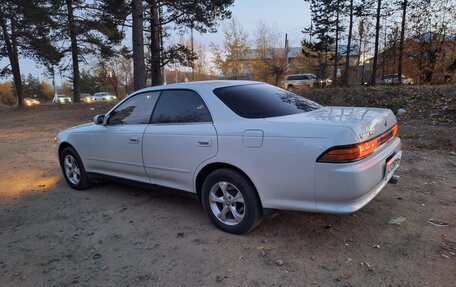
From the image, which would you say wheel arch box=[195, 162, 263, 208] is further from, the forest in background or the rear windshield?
the forest in background

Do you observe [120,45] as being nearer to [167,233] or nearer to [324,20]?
[324,20]

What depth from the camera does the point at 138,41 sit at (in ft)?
43.3

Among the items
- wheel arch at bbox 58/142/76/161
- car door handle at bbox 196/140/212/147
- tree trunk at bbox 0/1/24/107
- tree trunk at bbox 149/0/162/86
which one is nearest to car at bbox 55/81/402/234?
car door handle at bbox 196/140/212/147

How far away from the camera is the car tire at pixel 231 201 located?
11.1 ft

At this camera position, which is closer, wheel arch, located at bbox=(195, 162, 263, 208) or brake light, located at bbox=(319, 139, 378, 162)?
brake light, located at bbox=(319, 139, 378, 162)

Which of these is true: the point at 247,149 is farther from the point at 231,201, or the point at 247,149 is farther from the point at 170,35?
the point at 170,35

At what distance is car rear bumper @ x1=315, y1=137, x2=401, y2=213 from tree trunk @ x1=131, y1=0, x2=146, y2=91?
11.8 metres

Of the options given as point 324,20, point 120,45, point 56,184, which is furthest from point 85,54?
point 56,184

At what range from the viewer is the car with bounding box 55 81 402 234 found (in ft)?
9.77

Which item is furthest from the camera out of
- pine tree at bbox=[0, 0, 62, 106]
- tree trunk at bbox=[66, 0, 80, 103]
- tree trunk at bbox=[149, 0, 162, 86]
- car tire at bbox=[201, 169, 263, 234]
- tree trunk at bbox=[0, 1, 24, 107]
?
tree trunk at bbox=[0, 1, 24, 107]

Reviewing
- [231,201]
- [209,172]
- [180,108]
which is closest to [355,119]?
[231,201]

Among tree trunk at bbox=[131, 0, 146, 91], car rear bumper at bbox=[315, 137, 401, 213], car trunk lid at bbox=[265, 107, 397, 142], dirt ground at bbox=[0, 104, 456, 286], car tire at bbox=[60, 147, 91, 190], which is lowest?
dirt ground at bbox=[0, 104, 456, 286]

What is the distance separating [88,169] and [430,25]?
23970 millimetres

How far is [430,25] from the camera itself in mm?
22359
